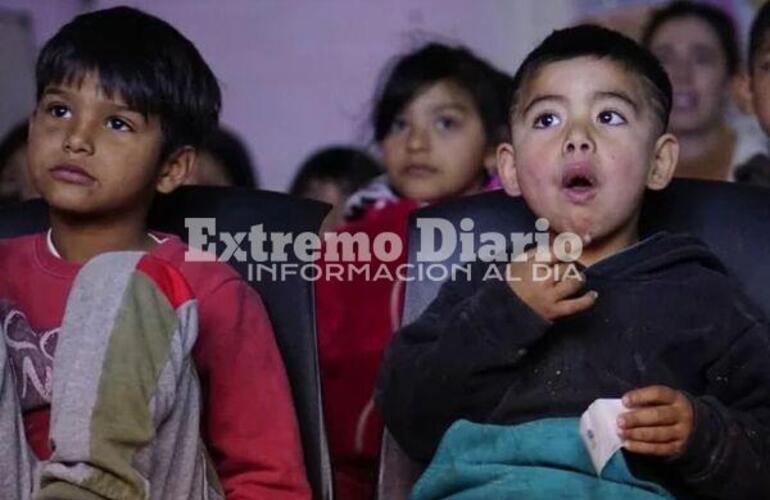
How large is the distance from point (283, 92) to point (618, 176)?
186 centimetres

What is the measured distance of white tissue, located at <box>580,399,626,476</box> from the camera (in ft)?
4.82

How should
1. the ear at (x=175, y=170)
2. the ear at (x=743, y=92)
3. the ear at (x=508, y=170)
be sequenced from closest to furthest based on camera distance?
the ear at (x=508, y=170)
the ear at (x=175, y=170)
the ear at (x=743, y=92)

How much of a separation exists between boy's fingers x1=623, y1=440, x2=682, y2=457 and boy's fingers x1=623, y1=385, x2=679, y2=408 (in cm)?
4

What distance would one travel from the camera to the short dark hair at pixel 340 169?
3.26 meters

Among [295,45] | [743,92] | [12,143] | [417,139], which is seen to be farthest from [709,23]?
[12,143]

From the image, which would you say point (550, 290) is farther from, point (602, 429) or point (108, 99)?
point (108, 99)

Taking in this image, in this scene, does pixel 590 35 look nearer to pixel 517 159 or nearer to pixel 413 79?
pixel 517 159

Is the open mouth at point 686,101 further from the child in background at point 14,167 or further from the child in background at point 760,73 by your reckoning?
the child in background at point 14,167

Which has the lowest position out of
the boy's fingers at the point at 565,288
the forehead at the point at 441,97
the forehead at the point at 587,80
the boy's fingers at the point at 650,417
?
the boy's fingers at the point at 650,417

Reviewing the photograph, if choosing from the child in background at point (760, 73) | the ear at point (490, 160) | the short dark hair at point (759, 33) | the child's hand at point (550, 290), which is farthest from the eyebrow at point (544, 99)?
the ear at point (490, 160)

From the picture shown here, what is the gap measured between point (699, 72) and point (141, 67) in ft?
5.15

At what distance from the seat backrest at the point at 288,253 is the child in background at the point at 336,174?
1248 millimetres

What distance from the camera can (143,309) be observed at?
1.49 metres

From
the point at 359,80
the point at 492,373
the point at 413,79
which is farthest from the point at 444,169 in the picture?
the point at 492,373
